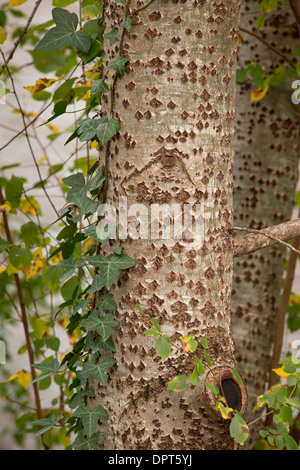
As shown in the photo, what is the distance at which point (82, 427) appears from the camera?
1.03m

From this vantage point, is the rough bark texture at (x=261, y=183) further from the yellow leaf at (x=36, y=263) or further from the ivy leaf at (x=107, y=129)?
the ivy leaf at (x=107, y=129)

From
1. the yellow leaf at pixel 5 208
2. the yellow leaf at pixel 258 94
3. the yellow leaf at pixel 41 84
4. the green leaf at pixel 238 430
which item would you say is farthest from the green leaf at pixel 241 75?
the green leaf at pixel 238 430

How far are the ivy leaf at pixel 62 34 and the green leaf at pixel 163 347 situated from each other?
1.99 ft

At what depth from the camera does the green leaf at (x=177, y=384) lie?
34.2 inches

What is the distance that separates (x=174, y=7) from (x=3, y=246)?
0.86 m

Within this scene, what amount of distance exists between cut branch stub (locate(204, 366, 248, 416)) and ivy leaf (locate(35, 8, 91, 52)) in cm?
71

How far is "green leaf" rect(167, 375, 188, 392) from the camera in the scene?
870 mm

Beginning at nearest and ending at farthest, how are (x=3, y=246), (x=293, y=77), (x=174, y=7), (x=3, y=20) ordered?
(x=174, y=7) → (x=3, y=246) → (x=293, y=77) → (x=3, y=20)

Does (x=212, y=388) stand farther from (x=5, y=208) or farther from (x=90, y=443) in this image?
(x=5, y=208)

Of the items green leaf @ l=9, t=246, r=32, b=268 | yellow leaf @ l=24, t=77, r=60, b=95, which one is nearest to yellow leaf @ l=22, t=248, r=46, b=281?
green leaf @ l=9, t=246, r=32, b=268

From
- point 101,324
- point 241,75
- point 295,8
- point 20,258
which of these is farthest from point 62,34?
point 295,8

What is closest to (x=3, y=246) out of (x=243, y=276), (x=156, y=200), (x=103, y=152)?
(x=103, y=152)

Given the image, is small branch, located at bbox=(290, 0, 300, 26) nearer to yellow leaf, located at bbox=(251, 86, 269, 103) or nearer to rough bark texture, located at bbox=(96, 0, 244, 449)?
yellow leaf, located at bbox=(251, 86, 269, 103)

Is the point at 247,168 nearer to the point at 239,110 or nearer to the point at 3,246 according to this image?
the point at 239,110
